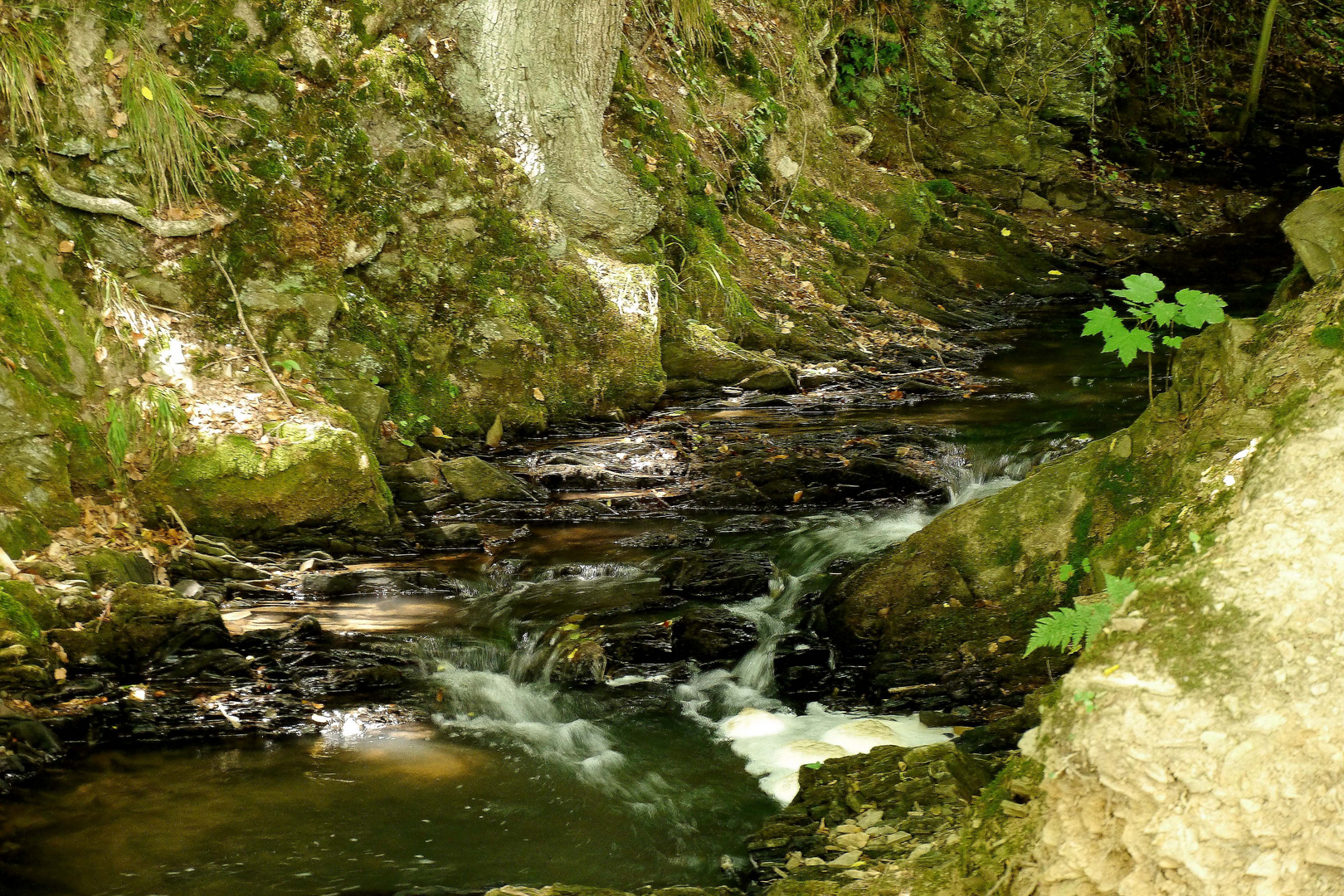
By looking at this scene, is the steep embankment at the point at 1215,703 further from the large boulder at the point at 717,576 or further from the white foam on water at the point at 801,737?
the large boulder at the point at 717,576

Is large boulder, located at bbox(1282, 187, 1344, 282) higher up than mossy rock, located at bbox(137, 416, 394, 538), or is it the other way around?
large boulder, located at bbox(1282, 187, 1344, 282)

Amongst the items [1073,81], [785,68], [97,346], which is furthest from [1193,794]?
[1073,81]

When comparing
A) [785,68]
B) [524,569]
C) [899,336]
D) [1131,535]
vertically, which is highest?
[785,68]

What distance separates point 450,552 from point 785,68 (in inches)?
352

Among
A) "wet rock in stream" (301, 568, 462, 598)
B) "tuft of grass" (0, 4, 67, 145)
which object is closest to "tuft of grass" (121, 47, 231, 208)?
"tuft of grass" (0, 4, 67, 145)

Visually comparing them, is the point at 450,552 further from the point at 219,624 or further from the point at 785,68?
the point at 785,68

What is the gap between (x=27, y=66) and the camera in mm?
5875

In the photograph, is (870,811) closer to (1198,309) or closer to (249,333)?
(1198,309)

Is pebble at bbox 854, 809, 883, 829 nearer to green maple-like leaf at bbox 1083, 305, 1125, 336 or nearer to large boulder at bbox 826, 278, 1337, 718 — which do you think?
large boulder at bbox 826, 278, 1337, 718

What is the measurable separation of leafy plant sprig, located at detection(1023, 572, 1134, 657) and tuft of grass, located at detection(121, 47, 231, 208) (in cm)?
→ 615

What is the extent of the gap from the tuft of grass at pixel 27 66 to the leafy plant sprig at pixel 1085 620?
6263 mm

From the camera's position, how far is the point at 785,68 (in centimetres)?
1284

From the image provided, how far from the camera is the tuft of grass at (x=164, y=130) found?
634 cm

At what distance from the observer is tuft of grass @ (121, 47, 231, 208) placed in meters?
6.34
